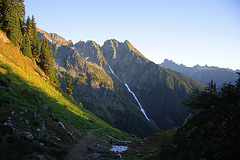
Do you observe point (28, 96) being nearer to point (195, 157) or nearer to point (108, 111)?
point (195, 157)

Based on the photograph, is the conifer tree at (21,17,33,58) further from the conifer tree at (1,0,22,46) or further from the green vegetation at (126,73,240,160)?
the green vegetation at (126,73,240,160)

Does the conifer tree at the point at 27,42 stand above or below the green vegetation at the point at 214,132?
above

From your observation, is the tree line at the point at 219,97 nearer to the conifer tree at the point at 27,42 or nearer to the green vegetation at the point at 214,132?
the green vegetation at the point at 214,132

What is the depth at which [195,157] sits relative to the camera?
6109mm

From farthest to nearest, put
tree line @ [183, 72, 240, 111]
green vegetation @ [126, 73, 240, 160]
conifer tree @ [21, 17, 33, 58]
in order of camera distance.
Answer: conifer tree @ [21, 17, 33, 58], tree line @ [183, 72, 240, 111], green vegetation @ [126, 73, 240, 160]

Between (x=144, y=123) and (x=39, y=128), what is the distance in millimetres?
180220

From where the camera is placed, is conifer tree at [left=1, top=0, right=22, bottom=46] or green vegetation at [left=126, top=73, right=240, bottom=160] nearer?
green vegetation at [left=126, top=73, right=240, bottom=160]

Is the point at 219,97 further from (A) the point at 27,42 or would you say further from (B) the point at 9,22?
(A) the point at 27,42

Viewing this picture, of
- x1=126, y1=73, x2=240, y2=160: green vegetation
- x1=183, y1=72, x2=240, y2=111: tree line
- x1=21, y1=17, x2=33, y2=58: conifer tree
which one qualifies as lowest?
x1=126, y1=73, x2=240, y2=160: green vegetation

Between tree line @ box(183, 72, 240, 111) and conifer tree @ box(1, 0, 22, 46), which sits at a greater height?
conifer tree @ box(1, 0, 22, 46)

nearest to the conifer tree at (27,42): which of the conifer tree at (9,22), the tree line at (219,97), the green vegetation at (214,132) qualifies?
the conifer tree at (9,22)

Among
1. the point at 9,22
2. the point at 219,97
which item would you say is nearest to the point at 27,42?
the point at 9,22

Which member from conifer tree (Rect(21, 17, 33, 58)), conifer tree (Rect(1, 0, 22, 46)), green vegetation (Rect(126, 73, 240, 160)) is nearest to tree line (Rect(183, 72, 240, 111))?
green vegetation (Rect(126, 73, 240, 160))

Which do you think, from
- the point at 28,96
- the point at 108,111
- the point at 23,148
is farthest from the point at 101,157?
the point at 108,111
